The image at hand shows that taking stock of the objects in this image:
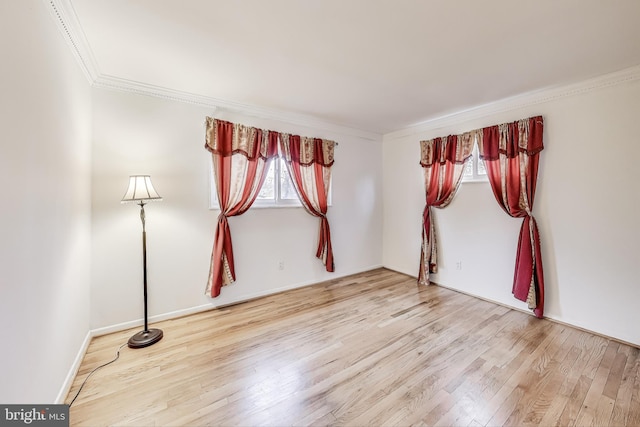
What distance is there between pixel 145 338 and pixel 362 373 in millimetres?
2062

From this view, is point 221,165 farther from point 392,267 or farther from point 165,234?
point 392,267

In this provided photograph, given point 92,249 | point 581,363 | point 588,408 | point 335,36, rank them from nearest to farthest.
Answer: point 588,408 → point 335,36 → point 581,363 → point 92,249

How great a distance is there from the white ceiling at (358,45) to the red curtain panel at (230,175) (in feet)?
1.47

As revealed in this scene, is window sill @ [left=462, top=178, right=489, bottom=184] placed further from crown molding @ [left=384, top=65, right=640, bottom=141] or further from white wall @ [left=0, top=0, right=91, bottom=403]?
white wall @ [left=0, top=0, right=91, bottom=403]

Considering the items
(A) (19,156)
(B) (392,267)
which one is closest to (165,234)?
(A) (19,156)

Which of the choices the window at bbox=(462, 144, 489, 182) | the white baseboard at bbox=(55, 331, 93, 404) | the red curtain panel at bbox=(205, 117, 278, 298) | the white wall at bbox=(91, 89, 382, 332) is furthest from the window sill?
the white baseboard at bbox=(55, 331, 93, 404)

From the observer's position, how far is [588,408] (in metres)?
1.60

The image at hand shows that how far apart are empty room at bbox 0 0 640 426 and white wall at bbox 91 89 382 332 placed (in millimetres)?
23

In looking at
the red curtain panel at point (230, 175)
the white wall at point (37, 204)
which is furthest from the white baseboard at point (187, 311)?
the white wall at point (37, 204)

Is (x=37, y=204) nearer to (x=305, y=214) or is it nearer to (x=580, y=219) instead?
(x=305, y=214)

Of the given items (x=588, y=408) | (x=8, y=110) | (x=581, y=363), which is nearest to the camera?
(x=8, y=110)

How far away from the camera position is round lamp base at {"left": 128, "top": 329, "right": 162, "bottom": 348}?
226 centimetres

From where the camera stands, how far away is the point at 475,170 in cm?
342

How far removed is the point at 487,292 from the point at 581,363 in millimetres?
1266
